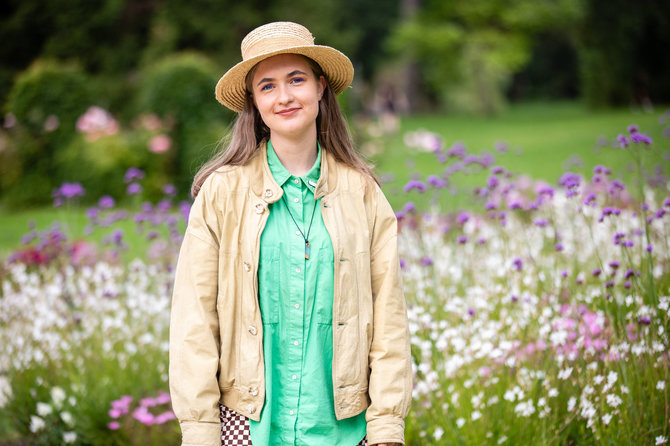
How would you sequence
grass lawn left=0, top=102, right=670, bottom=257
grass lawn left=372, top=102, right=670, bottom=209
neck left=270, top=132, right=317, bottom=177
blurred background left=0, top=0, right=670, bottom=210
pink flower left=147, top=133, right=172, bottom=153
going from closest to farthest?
1. neck left=270, top=132, right=317, bottom=177
2. grass lawn left=0, top=102, right=670, bottom=257
3. pink flower left=147, top=133, right=172, bottom=153
4. blurred background left=0, top=0, right=670, bottom=210
5. grass lawn left=372, top=102, right=670, bottom=209

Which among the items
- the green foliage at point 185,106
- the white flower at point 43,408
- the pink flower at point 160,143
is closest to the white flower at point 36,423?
the white flower at point 43,408

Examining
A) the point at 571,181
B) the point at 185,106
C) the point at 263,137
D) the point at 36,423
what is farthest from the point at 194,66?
the point at 263,137

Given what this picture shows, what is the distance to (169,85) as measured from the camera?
10.6 metres

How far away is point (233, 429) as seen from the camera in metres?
2.01

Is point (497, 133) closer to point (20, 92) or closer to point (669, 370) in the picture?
point (20, 92)

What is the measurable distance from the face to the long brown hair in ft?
0.24

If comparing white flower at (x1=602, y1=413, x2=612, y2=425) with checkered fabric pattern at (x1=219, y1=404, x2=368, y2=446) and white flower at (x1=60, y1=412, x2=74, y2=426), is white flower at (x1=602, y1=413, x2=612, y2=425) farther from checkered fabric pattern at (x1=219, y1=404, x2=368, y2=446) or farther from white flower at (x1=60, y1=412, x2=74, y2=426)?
white flower at (x1=60, y1=412, x2=74, y2=426)

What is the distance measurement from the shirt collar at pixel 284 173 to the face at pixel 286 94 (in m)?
0.09

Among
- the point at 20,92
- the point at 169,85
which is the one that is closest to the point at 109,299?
the point at 169,85

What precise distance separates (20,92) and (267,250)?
11.5m

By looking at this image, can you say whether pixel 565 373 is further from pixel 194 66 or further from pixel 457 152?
pixel 194 66

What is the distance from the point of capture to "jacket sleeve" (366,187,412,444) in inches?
77.5

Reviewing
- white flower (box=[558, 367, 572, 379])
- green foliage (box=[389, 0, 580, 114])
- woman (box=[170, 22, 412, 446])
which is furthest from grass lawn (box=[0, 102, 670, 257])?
green foliage (box=[389, 0, 580, 114])

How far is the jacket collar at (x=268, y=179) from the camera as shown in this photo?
202 cm
